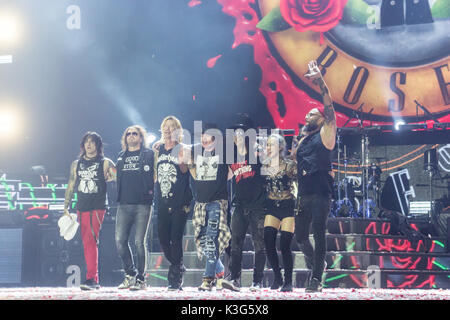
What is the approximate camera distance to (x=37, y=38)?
43.9 feet

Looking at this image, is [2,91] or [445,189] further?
[2,91]

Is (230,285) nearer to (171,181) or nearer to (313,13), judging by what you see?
(171,181)

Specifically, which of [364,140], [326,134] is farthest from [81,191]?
[364,140]

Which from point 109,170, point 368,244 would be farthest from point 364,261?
point 109,170

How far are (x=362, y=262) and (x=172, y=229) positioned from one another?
3059 millimetres

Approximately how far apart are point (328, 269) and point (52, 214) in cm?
570

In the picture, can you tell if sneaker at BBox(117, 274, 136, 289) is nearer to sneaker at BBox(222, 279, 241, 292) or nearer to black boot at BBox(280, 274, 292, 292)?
sneaker at BBox(222, 279, 241, 292)

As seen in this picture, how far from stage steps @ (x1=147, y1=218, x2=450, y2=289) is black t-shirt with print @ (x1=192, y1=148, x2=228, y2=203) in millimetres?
1941

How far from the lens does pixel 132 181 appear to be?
21.9 ft

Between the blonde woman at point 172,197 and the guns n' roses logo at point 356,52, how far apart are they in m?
5.55

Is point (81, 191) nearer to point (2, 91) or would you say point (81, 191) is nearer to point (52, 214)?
point (52, 214)

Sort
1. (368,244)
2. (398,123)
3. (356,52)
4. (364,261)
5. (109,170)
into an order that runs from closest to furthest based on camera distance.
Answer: (109,170), (364,261), (368,244), (398,123), (356,52)

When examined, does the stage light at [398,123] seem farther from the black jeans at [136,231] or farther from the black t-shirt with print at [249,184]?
the black jeans at [136,231]

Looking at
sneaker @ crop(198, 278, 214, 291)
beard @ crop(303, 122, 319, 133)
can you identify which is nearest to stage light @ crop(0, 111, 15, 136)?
sneaker @ crop(198, 278, 214, 291)
